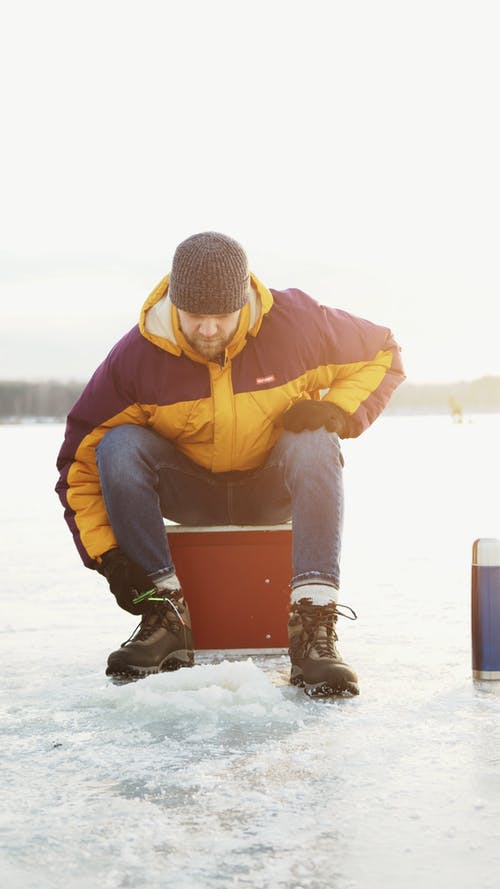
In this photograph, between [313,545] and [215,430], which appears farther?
[215,430]

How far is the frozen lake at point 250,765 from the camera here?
1389mm

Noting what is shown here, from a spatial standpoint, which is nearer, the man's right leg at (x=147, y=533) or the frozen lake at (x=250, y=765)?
the frozen lake at (x=250, y=765)

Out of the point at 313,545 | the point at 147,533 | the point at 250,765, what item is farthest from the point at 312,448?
the point at 250,765

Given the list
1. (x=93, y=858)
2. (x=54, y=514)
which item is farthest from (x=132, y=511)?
(x=54, y=514)

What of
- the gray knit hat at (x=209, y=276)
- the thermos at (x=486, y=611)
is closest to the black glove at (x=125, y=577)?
the gray knit hat at (x=209, y=276)

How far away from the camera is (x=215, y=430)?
2590 mm

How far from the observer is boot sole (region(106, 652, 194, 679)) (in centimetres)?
253

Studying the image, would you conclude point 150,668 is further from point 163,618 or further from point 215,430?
point 215,430

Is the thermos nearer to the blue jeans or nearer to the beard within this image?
the blue jeans

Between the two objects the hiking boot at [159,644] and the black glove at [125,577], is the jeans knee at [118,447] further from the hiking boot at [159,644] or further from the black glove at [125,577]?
the hiking boot at [159,644]

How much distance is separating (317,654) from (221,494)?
0.59 meters

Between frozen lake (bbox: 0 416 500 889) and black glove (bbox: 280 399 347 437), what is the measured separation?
59cm

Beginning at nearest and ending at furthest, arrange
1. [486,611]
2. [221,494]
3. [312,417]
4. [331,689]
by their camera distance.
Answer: [331,689] < [486,611] < [312,417] < [221,494]

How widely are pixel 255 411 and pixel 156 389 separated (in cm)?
25
